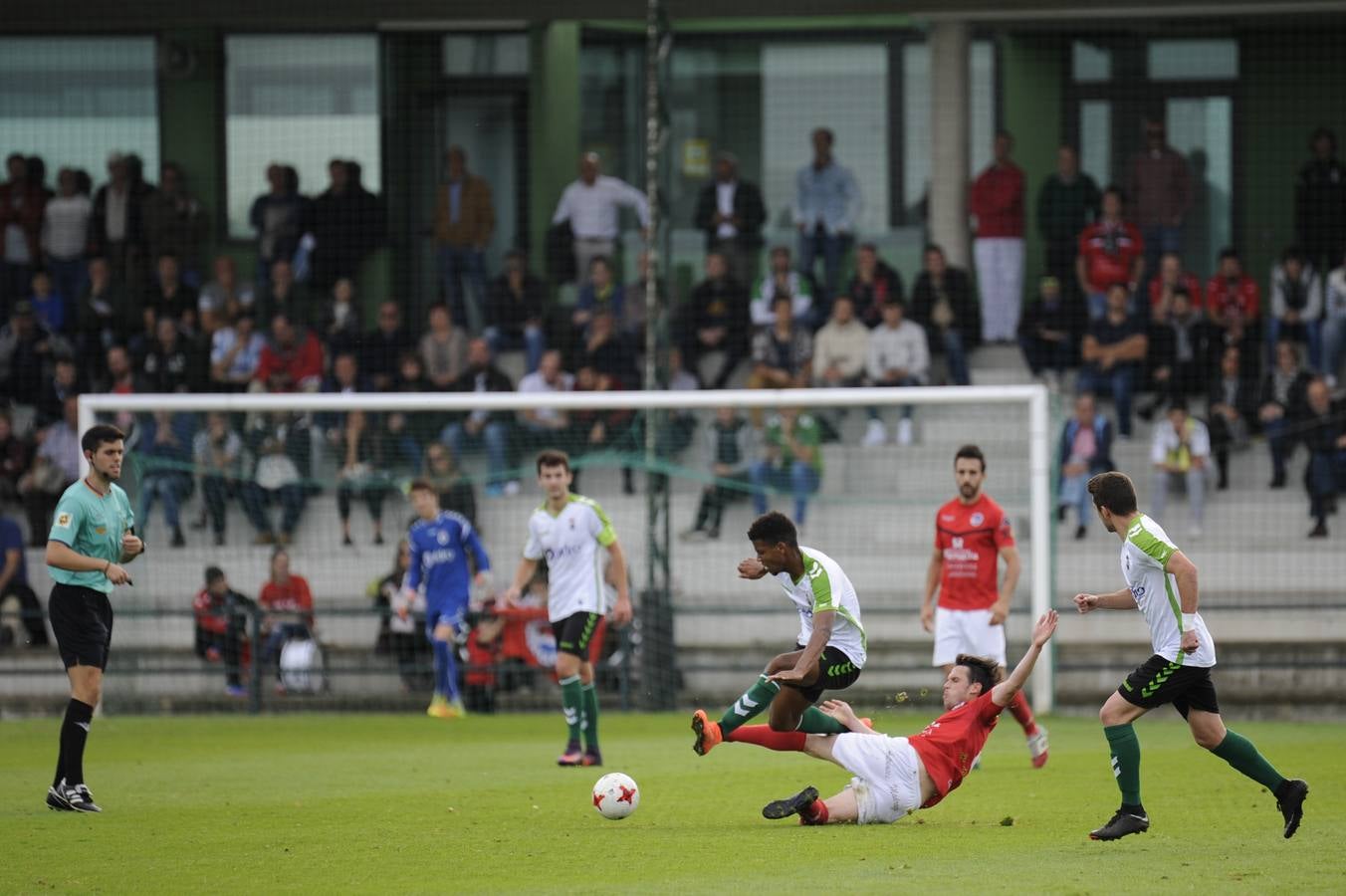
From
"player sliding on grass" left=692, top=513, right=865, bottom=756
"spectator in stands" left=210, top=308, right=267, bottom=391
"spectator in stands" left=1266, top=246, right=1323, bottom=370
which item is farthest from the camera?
"spectator in stands" left=210, top=308, right=267, bottom=391

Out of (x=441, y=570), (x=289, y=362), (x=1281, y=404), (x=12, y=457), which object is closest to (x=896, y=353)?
(x=1281, y=404)

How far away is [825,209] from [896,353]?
96.8 inches

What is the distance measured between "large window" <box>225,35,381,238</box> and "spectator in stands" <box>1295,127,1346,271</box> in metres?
11.1

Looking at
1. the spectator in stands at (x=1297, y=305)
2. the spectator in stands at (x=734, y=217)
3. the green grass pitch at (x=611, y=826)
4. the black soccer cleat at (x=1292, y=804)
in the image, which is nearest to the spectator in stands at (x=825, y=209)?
the spectator in stands at (x=734, y=217)

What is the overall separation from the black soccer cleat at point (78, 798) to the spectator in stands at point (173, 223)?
507 inches

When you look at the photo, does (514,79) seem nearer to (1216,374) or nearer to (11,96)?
(11,96)

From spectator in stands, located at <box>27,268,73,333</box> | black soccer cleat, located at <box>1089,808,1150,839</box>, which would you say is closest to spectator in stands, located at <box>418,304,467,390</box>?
spectator in stands, located at <box>27,268,73,333</box>

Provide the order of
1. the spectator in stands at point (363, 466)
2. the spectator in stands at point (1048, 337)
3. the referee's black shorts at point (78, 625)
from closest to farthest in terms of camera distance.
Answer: the referee's black shorts at point (78, 625) < the spectator in stands at point (363, 466) < the spectator in stands at point (1048, 337)

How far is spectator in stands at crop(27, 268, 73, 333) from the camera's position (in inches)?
846

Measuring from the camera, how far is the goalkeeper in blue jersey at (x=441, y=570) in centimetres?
1662

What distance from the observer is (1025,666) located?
816 cm

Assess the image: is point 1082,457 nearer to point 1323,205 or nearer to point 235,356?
point 1323,205

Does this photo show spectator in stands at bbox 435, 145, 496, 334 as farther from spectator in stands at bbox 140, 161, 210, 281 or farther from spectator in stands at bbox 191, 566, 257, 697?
spectator in stands at bbox 191, 566, 257, 697

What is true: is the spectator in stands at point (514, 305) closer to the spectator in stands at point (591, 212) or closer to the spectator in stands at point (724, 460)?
the spectator in stands at point (591, 212)
